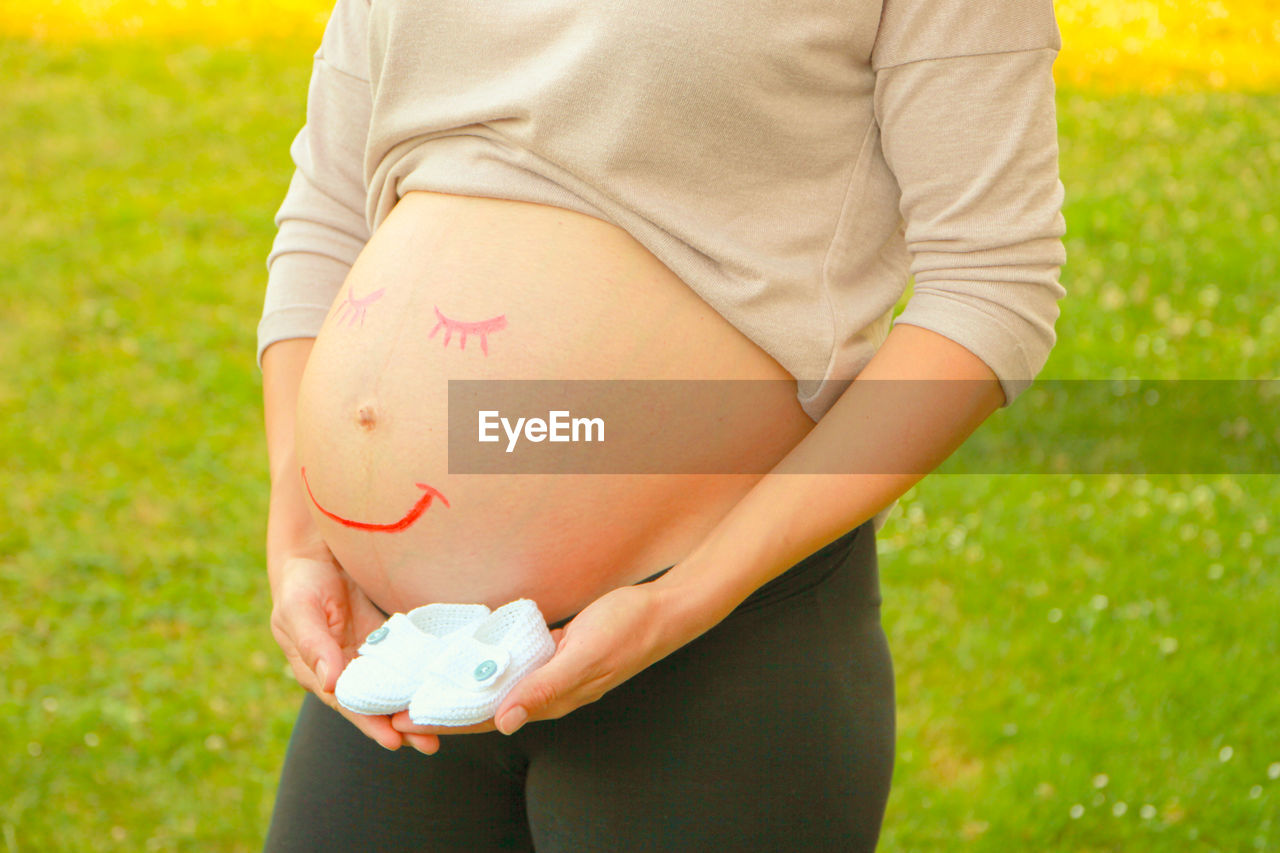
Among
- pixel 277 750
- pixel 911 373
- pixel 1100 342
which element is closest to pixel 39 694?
pixel 277 750

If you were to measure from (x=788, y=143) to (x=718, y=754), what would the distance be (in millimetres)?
656

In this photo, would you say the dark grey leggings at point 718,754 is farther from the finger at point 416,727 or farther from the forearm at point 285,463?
the forearm at point 285,463

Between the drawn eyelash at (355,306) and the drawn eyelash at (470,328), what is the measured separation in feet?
0.35

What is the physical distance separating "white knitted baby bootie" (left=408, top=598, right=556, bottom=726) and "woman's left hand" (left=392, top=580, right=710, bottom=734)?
16 mm

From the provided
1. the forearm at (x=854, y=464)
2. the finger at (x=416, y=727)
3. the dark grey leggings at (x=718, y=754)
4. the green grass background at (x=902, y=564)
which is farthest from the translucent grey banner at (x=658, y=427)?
the green grass background at (x=902, y=564)

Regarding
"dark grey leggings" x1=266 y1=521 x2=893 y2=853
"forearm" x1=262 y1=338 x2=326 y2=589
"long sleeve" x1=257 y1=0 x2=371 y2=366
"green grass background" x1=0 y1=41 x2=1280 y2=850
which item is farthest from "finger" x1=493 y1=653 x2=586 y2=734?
"green grass background" x1=0 y1=41 x2=1280 y2=850

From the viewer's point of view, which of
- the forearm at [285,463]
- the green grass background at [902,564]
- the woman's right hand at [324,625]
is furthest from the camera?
the green grass background at [902,564]

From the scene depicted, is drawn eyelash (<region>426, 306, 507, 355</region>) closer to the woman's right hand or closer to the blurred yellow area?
the woman's right hand

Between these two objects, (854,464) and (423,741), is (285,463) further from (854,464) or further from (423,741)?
(854,464)

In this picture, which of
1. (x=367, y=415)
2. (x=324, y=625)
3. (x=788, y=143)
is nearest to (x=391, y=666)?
(x=324, y=625)

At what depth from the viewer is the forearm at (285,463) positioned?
1.44 meters

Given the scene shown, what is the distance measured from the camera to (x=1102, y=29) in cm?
810

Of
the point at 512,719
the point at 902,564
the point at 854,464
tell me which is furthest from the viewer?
the point at 902,564

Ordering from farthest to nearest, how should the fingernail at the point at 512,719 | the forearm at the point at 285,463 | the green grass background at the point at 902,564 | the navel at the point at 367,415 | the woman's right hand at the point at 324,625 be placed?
the green grass background at the point at 902,564
the forearm at the point at 285,463
the navel at the point at 367,415
the woman's right hand at the point at 324,625
the fingernail at the point at 512,719
